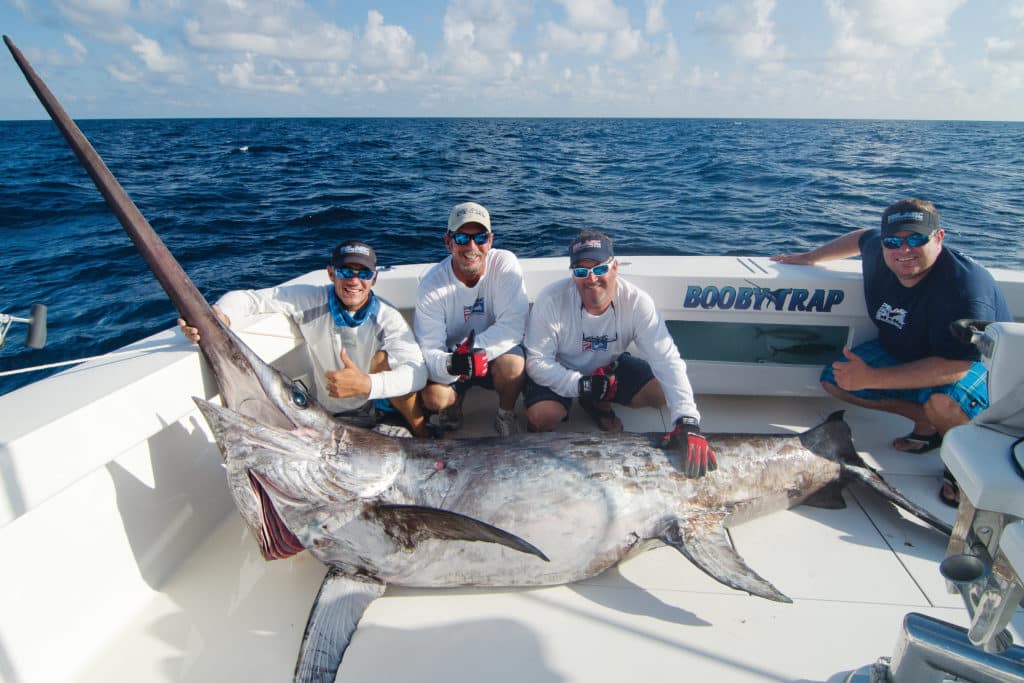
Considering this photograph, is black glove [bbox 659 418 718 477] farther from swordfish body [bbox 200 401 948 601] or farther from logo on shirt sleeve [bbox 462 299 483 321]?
logo on shirt sleeve [bbox 462 299 483 321]

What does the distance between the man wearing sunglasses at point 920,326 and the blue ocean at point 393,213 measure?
18.2ft

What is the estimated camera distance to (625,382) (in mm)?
3350

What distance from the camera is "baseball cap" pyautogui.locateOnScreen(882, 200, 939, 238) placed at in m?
2.77

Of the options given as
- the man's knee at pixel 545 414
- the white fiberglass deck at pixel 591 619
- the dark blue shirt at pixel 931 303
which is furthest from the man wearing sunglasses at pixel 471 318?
the dark blue shirt at pixel 931 303

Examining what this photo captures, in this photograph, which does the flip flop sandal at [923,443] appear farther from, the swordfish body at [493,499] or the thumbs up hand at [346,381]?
the thumbs up hand at [346,381]

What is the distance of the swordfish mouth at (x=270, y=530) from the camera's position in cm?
204

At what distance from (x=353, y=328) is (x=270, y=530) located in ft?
3.77

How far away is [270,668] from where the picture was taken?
1.88m

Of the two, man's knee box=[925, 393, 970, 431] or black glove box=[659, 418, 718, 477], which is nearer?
black glove box=[659, 418, 718, 477]

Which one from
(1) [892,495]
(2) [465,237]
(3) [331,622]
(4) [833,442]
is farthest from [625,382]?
(3) [331,622]

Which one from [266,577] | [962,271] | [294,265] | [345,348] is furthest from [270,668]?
[294,265]

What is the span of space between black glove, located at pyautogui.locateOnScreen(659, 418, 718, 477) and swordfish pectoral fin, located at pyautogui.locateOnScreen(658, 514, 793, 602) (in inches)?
7.8


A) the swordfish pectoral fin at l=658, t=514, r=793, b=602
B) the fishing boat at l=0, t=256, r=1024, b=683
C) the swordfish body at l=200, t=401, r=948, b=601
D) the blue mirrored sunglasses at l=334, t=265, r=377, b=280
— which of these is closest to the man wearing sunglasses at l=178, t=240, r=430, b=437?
the blue mirrored sunglasses at l=334, t=265, r=377, b=280

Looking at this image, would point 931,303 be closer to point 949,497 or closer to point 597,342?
point 949,497
